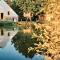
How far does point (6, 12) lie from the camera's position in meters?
69.5

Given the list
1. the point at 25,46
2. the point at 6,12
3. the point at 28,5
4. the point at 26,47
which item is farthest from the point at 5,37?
the point at 6,12

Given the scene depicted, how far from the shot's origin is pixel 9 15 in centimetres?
6975

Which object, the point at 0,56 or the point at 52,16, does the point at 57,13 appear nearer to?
the point at 52,16

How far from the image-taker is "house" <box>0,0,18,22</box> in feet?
224

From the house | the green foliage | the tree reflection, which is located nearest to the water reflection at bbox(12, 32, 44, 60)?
the tree reflection

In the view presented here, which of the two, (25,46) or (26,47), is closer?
(26,47)

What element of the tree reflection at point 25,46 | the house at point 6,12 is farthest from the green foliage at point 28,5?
the tree reflection at point 25,46

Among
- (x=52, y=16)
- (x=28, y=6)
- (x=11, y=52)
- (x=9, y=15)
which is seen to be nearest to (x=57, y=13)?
(x=52, y=16)

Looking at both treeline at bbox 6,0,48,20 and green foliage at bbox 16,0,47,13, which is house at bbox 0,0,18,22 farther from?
green foliage at bbox 16,0,47,13

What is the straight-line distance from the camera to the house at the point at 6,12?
6831cm

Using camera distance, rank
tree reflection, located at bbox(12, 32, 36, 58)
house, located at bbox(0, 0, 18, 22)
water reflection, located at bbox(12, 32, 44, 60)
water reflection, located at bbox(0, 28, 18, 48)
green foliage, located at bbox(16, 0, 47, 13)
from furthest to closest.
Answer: house, located at bbox(0, 0, 18, 22) < green foliage, located at bbox(16, 0, 47, 13) < water reflection, located at bbox(0, 28, 18, 48) < tree reflection, located at bbox(12, 32, 36, 58) < water reflection, located at bbox(12, 32, 44, 60)

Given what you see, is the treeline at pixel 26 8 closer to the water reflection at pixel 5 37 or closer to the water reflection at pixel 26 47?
the water reflection at pixel 5 37

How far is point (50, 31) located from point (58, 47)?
839mm

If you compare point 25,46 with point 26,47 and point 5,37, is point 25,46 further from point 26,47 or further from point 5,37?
point 5,37
